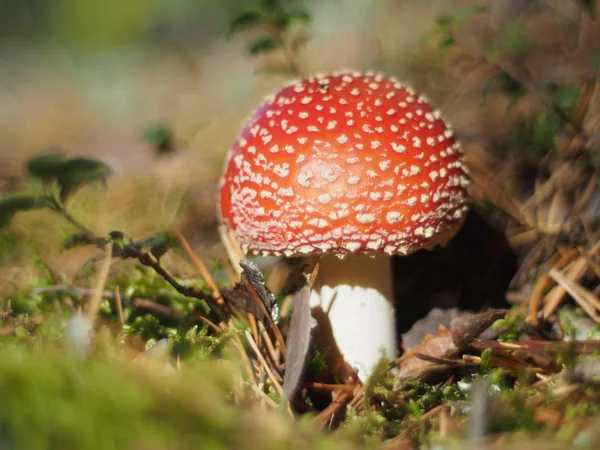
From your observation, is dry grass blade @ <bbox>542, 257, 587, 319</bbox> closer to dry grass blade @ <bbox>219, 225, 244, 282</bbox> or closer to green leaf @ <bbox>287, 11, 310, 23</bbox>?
dry grass blade @ <bbox>219, 225, 244, 282</bbox>

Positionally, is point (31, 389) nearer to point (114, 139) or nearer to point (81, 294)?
point (81, 294)

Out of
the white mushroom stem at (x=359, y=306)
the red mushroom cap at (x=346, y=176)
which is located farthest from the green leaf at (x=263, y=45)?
the white mushroom stem at (x=359, y=306)

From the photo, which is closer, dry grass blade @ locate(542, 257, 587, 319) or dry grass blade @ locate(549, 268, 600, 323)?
dry grass blade @ locate(549, 268, 600, 323)

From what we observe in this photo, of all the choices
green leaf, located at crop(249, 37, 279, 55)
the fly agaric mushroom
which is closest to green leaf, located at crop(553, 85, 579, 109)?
the fly agaric mushroom

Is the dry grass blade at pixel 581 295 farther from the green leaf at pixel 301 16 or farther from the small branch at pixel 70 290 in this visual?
the small branch at pixel 70 290

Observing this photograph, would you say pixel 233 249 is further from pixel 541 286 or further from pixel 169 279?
pixel 541 286

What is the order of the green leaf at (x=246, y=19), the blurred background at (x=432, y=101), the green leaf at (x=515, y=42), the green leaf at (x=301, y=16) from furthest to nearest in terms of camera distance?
1. the green leaf at (x=515, y=42)
2. the blurred background at (x=432, y=101)
3. the green leaf at (x=301, y=16)
4. the green leaf at (x=246, y=19)
